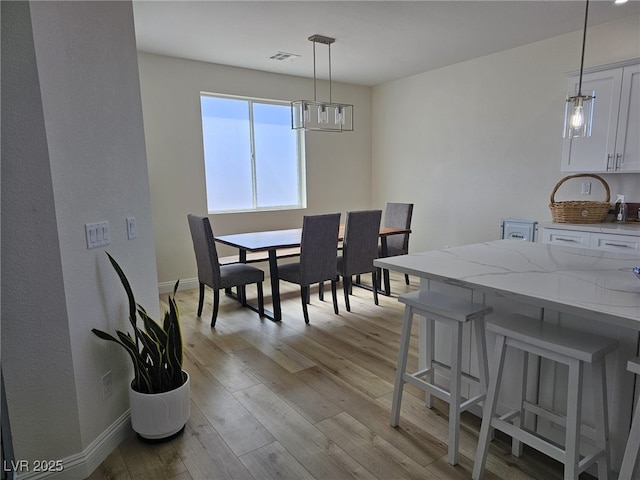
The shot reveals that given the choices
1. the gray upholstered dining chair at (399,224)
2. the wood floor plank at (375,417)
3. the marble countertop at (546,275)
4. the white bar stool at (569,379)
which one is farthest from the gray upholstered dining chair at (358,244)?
the white bar stool at (569,379)

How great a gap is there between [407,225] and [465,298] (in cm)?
279

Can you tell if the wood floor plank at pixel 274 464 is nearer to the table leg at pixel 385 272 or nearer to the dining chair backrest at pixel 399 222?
the table leg at pixel 385 272

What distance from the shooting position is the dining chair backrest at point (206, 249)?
345 cm

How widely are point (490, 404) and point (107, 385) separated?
1810mm

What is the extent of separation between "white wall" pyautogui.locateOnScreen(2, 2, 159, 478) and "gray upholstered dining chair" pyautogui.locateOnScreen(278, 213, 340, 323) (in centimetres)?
175

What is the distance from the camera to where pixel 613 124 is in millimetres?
3451

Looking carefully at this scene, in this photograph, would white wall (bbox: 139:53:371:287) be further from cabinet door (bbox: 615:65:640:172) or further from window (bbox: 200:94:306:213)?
cabinet door (bbox: 615:65:640:172)

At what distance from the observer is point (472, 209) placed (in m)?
4.99

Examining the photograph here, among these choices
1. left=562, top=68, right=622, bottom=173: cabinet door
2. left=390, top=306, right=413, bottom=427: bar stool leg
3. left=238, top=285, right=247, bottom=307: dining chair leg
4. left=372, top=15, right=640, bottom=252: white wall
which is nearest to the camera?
left=390, top=306, right=413, bottom=427: bar stool leg

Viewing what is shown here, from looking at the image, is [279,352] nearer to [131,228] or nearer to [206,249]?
[206,249]

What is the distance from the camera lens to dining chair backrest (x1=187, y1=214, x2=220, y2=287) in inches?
136

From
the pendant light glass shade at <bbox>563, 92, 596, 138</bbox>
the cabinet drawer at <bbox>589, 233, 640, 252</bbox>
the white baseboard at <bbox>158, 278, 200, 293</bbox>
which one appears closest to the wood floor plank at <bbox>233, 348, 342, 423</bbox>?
the white baseboard at <bbox>158, 278, 200, 293</bbox>

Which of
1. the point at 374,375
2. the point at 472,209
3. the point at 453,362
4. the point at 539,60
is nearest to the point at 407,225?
the point at 472,209

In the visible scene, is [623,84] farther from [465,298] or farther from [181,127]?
[181,127]
